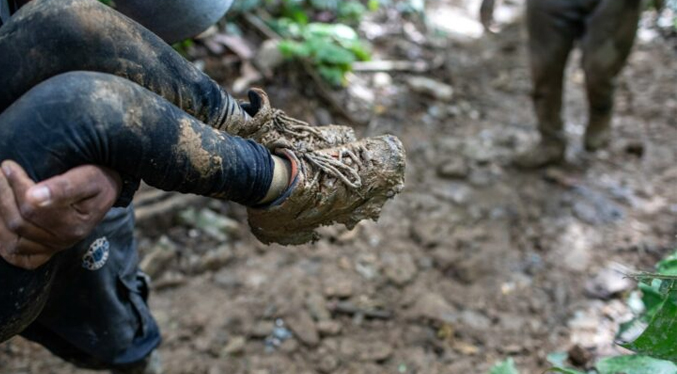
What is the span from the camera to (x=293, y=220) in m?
1.61

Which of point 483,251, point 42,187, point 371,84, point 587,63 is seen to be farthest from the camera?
point 371,84

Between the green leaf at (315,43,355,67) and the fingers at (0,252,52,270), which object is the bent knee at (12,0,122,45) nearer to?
the fingers at (0,252,52,270)

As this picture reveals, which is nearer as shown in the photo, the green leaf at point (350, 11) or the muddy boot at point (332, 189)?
the muddy boot at point (332, 189)

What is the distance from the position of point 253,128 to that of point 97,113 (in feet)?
1.72

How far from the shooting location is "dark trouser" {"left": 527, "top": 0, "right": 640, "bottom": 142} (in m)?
3.27

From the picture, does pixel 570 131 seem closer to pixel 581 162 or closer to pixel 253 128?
pixel 581 162

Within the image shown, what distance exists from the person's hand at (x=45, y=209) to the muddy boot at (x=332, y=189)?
1.52 feet

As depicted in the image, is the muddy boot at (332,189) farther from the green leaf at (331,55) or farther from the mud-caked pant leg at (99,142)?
the green leaf at (331,55)

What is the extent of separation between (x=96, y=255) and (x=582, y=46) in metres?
2.99

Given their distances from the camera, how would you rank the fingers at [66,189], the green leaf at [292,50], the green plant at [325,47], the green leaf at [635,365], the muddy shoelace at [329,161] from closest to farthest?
the fingers at [66,189]
the green leaf at [635,365]
the muddy shoelace at [329,161]
the green leaf at [292,50]
the green plant at [325,47]

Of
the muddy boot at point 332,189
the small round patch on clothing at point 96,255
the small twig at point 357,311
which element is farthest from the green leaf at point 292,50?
the small round patch on clothing at point 96,255

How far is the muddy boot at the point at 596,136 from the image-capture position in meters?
3.78

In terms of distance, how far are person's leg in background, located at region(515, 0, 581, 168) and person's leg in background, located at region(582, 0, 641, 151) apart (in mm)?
119

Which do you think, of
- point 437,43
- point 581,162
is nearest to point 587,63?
point 581,162
